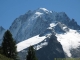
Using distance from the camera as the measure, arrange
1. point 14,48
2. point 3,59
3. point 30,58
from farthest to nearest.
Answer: point 14,48
point 30,58
point 3,59

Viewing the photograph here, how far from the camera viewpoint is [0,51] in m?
34.2

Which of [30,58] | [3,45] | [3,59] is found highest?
[3,45]

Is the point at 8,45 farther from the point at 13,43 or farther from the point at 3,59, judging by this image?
the point at 3,59

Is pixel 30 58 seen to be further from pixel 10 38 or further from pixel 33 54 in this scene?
pixel 10 38

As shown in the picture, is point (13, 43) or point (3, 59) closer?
point (3, 59)

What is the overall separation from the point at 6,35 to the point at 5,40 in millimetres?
659

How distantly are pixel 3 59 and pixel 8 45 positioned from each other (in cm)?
886

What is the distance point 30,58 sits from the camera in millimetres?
33344

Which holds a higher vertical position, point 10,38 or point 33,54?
point 10,38

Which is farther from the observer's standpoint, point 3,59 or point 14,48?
point 14,48

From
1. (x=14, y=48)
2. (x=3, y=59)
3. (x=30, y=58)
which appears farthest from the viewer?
(x=14, y=48)

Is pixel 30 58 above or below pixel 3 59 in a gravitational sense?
above

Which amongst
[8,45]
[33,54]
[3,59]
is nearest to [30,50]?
[33,54]

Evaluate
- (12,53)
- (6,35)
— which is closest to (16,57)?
(12,53)
